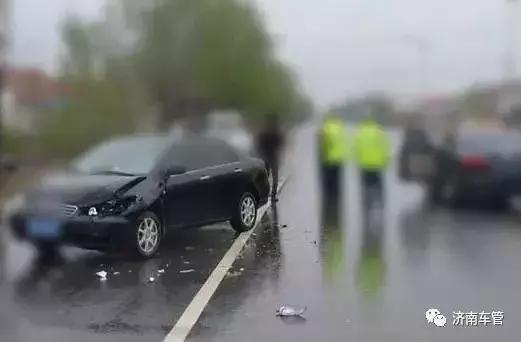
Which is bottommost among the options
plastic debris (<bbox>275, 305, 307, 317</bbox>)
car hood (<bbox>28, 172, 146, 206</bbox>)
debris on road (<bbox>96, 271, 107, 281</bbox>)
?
plastic debris (<bbox>275, 305, 307, 317</bbox>)

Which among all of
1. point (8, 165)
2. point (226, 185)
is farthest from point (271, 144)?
point (8, 165)

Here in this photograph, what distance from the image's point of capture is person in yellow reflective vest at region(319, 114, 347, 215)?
8258 mm

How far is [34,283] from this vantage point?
20.8 feet

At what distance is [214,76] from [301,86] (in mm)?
1042

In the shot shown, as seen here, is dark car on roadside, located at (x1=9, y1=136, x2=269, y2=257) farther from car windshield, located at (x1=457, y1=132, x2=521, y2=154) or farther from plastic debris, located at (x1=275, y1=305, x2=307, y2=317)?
car windshield, located at (x1=457, y1=132, x2=521, y2=154)

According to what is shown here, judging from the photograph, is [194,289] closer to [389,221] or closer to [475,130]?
[389,221]

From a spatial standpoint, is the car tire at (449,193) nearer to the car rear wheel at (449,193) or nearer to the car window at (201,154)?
the car rear wheel at (449,193)

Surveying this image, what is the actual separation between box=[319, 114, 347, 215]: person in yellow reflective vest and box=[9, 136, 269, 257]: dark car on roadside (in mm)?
967

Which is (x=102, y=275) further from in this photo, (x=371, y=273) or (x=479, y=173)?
(x=479, y=173)

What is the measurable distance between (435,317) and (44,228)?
3.59m

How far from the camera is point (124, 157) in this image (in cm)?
696

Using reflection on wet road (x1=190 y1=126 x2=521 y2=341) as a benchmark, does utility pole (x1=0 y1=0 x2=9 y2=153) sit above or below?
above

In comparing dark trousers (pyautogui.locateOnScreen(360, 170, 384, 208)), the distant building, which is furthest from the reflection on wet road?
the distant building

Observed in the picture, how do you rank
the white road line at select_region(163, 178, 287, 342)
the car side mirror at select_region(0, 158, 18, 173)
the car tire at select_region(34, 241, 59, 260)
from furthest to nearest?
the car side mirror at select_region(0, 158, 18, 173) → the car tire at select_region(34, 241, 59, 260) → the white road line at select_region(163, 178, 287, 342)
